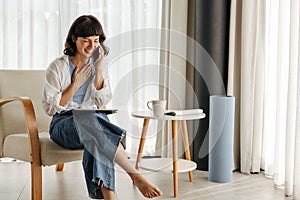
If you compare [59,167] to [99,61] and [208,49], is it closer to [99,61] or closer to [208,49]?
[99,61]

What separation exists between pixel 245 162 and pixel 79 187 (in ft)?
4.16

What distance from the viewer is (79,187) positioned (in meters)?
3.47

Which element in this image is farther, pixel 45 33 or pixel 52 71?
pixel 45 33

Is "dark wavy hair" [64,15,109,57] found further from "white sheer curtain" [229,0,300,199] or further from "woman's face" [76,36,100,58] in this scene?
"white sheer curtain" [229,0,300,199]

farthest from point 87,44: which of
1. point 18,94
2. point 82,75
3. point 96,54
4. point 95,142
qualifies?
point 18,94

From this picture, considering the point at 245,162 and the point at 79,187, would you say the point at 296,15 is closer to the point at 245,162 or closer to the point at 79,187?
the point at 245,162

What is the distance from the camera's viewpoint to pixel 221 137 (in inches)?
142

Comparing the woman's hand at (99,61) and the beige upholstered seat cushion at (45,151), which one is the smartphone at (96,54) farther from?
the beige upholstered seat cushion at (45,151)

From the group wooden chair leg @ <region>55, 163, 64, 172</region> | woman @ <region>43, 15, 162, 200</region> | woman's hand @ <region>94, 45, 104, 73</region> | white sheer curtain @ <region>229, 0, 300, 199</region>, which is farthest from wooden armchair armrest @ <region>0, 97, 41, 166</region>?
white sheer curtain @ <region>229, 0, 300, 199</region>

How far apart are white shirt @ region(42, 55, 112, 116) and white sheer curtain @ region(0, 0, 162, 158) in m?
1.08

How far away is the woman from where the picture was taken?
110 inches

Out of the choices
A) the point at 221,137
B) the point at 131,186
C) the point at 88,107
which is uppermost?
the point at 88,107

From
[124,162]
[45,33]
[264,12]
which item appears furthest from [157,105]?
[45,33]

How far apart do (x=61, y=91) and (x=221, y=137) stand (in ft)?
3.92
